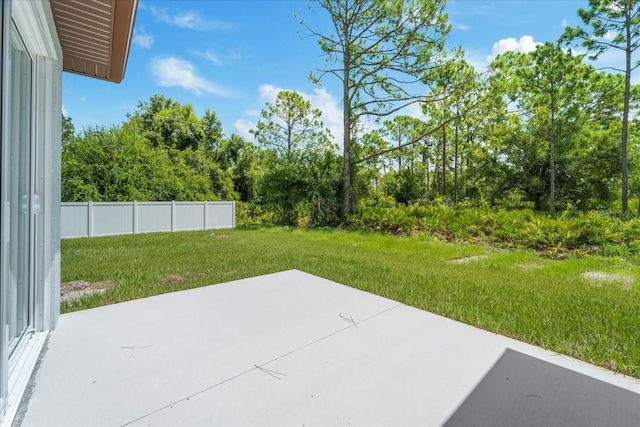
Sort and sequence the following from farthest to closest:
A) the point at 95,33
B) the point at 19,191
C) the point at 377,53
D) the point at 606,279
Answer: the point at 377,53 → the point at 606,279 → the point at 95,33 → the point at 19,191

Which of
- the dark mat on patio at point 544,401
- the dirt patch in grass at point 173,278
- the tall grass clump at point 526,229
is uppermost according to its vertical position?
the tall grass clump at point 526,229

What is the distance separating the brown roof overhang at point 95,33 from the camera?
1902 mm

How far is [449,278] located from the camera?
13.4 feet

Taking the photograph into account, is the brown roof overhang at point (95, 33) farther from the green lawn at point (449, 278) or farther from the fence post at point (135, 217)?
the fence post at point (135, 217)

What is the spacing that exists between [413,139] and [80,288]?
518 inches

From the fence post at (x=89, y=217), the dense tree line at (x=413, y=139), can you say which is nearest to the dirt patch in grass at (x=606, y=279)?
the dense tree line at (x=413, y=139)

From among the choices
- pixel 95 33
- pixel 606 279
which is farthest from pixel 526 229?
pixel 95 33

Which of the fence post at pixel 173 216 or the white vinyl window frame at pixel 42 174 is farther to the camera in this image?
the fence post at pixel 173 216

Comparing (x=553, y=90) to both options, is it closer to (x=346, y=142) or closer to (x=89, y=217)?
(x=346, y=142)

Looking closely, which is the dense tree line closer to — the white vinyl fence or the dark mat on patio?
the white vinyl fence

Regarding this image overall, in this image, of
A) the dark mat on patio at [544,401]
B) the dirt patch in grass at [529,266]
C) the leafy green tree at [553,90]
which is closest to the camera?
the dark mat on patio at [544,401]

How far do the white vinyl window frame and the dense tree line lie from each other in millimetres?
9364

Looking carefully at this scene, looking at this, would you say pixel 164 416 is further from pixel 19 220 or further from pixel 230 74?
pixel 230 74

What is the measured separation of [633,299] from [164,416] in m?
4.50
